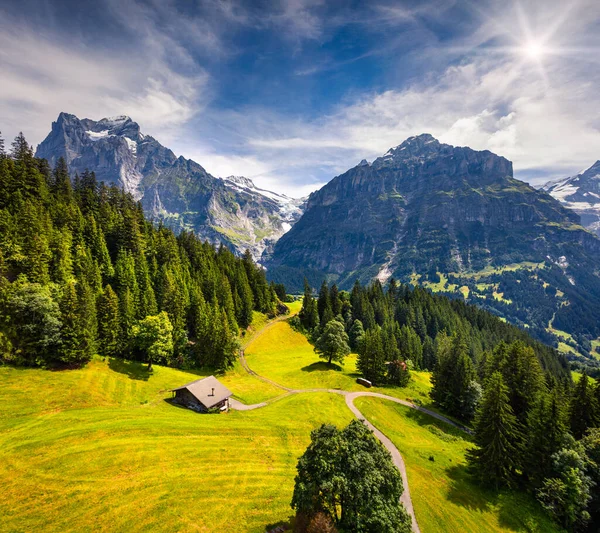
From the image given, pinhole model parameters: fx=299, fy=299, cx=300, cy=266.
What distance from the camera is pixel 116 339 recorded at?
224 ft

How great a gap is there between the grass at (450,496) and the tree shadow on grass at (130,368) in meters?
50.4

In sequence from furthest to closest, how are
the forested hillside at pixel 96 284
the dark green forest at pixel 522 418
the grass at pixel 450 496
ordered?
the forested hillside at pixel 96 284 → the dark green forest at pixel 522 418 → the grass at pixel 450 496

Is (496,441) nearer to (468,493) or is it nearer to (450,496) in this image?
(468,493)

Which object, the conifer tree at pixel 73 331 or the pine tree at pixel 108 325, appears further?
the pine tree at pixel 108 325

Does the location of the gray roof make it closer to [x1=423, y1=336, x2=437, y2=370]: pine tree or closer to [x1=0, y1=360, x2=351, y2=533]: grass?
[x1=0, y1=360, x2=351, y2=533]: grass

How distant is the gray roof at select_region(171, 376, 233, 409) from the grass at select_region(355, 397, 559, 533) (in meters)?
32.7

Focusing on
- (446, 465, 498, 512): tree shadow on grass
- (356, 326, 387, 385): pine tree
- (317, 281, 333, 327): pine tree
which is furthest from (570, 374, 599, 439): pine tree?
(317, 281, 333, 327): pine tree

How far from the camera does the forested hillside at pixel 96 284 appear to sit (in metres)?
Result: 56.5

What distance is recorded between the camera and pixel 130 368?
2594 inches

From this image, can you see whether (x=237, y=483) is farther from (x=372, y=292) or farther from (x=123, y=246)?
(x=372, y=292)

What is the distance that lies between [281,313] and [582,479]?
116m

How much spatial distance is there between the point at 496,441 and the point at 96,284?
90772 mm

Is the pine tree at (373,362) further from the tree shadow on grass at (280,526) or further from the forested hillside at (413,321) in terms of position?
the tree shadow on grass at (280,526)

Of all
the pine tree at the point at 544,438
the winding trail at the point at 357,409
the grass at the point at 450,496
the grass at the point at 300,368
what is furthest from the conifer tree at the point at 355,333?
the pine tree at the point at 544,438
